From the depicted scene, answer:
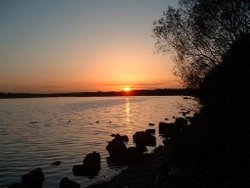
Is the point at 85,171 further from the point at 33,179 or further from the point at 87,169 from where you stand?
the point at 33,179

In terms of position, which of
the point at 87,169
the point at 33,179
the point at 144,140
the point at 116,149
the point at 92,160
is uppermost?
the point at 116,149

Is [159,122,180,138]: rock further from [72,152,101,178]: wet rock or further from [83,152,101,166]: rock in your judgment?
[72,152,101,178]: wet rock

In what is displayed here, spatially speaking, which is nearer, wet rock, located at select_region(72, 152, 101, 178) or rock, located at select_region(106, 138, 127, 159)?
wet rock, located at select_region(72, 152, 101, 178)

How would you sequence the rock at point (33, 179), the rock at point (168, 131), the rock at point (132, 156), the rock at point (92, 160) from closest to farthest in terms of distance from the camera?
the rock at point (33, 179), the rock at point (92, 160), the rock at point (132, 156), the rock at point (168, 131)

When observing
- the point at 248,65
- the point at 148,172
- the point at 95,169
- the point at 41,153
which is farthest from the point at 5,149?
the point at 248,65

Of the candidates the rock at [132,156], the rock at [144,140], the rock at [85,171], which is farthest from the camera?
the rock at [144,140]

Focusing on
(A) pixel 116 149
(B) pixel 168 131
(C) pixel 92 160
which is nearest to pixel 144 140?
(B) pixel 168 131

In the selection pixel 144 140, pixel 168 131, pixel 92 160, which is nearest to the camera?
pixel 92 160

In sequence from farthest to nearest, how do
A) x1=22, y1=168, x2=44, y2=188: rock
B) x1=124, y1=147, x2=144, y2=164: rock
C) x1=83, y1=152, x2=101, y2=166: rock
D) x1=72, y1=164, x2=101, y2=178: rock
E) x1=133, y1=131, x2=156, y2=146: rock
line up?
x1=133, y1=131, x2=156, y2=146: rock
x1=124, y1=147, x2=144, y2=164: rock
x1=83, y1=152, x2=101, y2=166: rock
x1=72, y1=164, x2=101, y2=178: rock
x1=22, y1=168, x2=44, y2=188: rock

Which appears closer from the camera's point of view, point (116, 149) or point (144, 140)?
point (116, 149)

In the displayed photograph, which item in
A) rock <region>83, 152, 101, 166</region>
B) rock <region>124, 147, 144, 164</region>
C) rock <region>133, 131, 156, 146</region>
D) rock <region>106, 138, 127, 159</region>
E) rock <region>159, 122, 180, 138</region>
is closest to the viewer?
rock <region>83, 152, 101, 166</region>

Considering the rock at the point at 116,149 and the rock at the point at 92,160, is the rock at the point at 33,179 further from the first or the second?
the rock at the point at 116,149

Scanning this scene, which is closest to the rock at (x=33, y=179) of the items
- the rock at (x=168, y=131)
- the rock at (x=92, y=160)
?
the rock at (x=92, y=160)

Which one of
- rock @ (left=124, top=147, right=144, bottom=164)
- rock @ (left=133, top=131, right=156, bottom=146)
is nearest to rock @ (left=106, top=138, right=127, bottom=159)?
rock @ (left=124, top=147, right=144, bottom=164)
